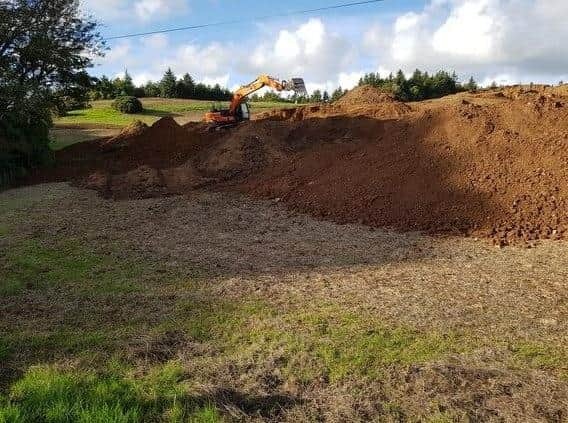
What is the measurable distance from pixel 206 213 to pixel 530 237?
5.74 meters

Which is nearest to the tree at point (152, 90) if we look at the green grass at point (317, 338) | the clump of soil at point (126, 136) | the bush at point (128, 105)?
the bush at point (128, 105)

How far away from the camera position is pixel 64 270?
7297 millimetres

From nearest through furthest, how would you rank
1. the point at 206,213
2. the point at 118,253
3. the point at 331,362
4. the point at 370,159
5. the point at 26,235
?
the point at 331,362 → the point at 118,253 → the point at 26,235 → the point at 206,213 → the point at 370,159

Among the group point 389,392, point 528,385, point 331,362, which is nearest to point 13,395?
point 331,362

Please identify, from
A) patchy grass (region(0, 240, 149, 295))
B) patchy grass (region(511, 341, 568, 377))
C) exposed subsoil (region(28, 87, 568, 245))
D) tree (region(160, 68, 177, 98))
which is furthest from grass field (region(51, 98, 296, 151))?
patchy grass (region(511, 341, 568, 377))

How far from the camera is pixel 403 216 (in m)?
9.85

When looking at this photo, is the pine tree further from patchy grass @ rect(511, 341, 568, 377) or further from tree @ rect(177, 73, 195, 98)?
patchy grass @ rect(511, 341, 568, 377)

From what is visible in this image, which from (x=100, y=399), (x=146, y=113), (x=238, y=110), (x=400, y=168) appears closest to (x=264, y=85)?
(x=238, y=110)

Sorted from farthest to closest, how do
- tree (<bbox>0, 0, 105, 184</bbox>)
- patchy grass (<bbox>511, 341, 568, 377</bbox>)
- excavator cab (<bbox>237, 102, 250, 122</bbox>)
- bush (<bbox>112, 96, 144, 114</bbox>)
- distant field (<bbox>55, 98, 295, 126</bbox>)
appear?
bush (<bbox>112, 96, 144, 114</bbox>) < distant field (<bbox>55, 98, 295, 126</bbox>) < excavator cab (<bbox>237, 102, 250, 122</bbox>) < tree (<bbox>0, 0, 105, 184</bbox>) < patchy grass (<bbox>511, 341, 568, 377</bbox>)

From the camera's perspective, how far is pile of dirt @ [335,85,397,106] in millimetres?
18484

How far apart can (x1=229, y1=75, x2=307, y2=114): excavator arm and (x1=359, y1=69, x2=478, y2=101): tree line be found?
961 inches

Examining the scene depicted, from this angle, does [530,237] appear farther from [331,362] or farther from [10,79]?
[10,79]

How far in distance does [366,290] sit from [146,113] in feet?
130

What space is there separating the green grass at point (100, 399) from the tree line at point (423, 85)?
131 ft
